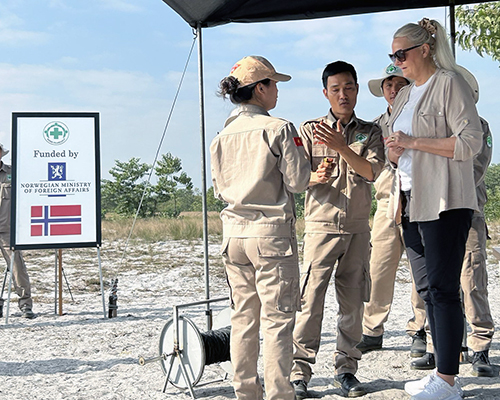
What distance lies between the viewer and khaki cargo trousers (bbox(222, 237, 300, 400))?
263 cm

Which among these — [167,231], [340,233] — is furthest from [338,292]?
[167,231]

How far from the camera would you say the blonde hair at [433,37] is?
8.82ft

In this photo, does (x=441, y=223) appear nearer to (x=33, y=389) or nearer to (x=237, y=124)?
(x=237, y=124)

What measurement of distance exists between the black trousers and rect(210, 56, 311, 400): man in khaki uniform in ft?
1.98

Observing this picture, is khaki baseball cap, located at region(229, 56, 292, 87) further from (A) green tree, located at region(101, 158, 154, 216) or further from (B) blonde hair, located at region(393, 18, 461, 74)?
(A) green tree, located at region(101, 158, 154, 216)

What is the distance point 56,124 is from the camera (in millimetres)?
6363

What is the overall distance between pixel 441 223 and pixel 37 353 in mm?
3577

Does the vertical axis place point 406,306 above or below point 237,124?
below

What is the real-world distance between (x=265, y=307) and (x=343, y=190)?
2.97 feet

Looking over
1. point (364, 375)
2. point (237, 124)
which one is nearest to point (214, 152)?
point (237, 124)

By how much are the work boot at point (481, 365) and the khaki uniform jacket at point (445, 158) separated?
1.37 m

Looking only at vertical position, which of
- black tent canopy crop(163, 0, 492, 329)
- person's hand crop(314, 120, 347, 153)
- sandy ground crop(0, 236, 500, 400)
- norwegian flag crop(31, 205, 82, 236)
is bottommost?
sandy ground crop(0, 236, 500, 400)

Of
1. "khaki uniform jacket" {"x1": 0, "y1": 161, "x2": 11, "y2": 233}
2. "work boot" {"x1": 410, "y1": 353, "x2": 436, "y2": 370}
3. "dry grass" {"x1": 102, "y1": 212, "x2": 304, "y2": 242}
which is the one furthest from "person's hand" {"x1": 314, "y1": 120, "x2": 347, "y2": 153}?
"dry grass" {"x1": 102, "y1": 212, "x2": 304, "y2": 242}

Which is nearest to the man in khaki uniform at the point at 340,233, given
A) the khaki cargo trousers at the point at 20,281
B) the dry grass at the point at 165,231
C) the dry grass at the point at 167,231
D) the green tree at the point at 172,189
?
the khaki cargo trousers at the point at 20,281
